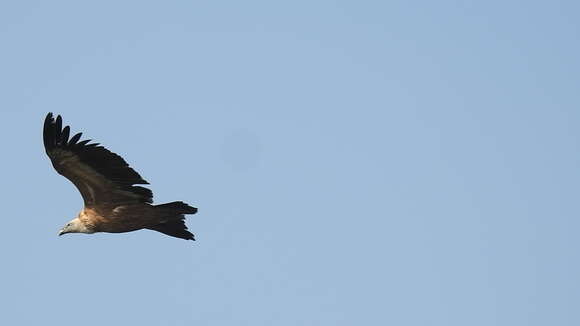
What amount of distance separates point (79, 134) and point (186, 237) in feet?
13.1

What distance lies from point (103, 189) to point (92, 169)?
68 cm

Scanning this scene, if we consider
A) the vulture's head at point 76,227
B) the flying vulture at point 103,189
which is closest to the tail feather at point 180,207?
the flying vulture at point 103,189

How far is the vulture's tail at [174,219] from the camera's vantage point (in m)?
28.5

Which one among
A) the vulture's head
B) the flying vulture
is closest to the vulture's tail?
the flying vulture

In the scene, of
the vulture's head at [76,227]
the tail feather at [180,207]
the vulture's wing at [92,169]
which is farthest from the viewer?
the vulture's head at [76,227]

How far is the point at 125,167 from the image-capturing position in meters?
28.2

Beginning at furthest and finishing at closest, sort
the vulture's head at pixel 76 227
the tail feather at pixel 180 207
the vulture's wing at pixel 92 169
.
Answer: the vulture's head at pixel 76 227, the tail feather at pixel 180 207, the vulture's wing at pixel 92 169

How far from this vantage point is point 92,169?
28.2 metres

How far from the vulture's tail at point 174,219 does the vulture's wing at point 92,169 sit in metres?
0.42

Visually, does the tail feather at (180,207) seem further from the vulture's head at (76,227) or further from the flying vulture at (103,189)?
the vulture's head at (76,227)

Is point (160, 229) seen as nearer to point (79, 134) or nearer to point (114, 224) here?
point (114, 224)

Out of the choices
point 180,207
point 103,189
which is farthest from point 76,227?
point 180,207

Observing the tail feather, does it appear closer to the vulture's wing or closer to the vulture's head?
the vulture's wing

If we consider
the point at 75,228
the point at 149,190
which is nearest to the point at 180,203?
the point at 149,190
